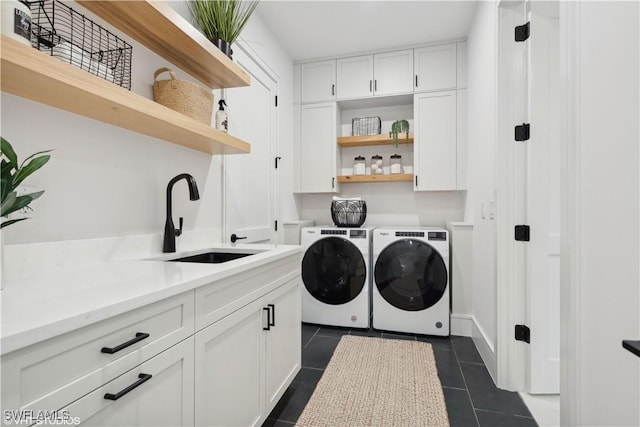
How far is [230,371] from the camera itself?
1.16 metres

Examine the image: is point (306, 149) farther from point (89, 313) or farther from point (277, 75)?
point (89, 313)

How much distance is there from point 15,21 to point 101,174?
0.59m

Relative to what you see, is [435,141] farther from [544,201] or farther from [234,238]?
[234,238]

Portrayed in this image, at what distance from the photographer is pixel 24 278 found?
0.94m

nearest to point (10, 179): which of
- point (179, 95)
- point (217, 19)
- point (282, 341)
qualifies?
point (179, 95)

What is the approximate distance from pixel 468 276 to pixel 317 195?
1759 mm

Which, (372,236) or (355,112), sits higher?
(355,112)

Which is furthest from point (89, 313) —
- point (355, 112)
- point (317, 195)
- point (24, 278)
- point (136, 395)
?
point (355, 112)

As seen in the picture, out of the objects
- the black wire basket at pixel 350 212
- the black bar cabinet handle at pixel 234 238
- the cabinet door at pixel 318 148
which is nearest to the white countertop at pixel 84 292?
the black bar cabinet handle at pixel 234 238

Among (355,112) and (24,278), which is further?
(355,112)

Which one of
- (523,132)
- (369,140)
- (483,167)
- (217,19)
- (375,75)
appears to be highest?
(375,75)

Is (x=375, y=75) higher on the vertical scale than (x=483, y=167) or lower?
higher

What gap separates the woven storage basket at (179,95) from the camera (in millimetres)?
1462
